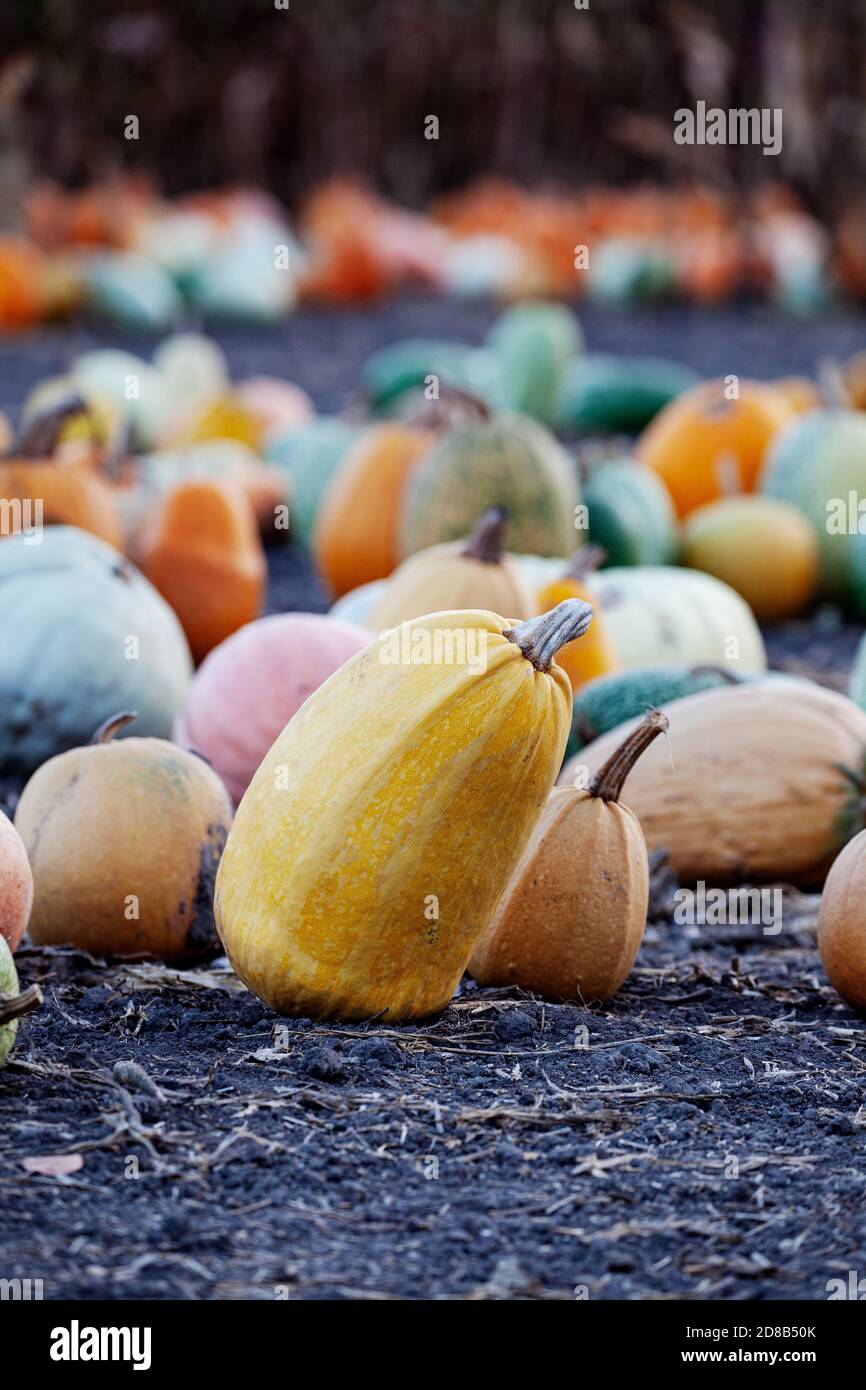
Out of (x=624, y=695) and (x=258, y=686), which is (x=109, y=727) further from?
(x=624, y=695)

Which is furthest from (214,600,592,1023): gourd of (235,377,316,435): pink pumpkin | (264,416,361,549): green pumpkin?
(235,377,316,435): pink pumpkin

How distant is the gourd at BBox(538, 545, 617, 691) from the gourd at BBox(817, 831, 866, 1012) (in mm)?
1224

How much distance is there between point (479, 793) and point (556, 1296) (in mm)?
723

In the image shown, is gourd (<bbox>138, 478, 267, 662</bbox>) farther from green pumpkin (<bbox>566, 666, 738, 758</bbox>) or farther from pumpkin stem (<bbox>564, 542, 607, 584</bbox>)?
green pumpkin (<bbox>566, 666, 738, 758</bbox>)

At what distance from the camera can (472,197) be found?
668 inches

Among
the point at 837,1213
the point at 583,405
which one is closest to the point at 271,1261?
the point at 837,1213

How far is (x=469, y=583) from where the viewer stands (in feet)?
11.8

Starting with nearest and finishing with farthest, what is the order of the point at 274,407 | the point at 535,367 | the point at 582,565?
the point at 582,565 < the point at 274,407 < the point at 535,367

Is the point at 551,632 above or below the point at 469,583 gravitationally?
below

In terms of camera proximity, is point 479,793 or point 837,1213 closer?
point 837,1213

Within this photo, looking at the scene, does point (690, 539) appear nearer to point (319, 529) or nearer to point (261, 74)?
point (319, 529)

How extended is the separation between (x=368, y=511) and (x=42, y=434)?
112 centimetres

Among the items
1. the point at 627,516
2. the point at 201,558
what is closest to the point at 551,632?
the point at 201,558
